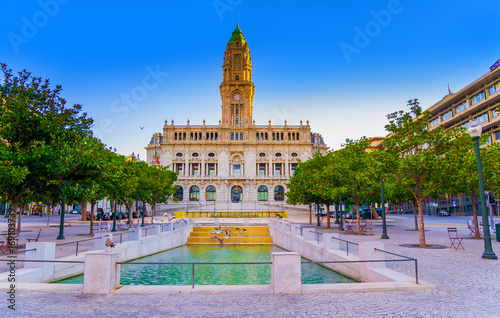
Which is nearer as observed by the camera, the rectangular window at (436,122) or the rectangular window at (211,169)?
the rectangular window at (436,122)

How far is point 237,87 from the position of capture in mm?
90312

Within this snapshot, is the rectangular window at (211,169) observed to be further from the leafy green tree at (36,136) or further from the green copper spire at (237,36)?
the leafy green tree at (36,136)

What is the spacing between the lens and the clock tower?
292ft

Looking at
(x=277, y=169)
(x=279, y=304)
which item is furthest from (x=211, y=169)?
(x=279, y=304)

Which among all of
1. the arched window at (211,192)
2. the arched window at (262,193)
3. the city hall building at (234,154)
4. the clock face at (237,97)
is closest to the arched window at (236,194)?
the city hall building at (234,154)

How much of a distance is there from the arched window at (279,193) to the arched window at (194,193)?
18630 millimetres

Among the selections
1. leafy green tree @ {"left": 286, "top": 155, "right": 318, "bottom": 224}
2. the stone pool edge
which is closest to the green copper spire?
leafy green tree @ {"left": 286, "top": 155, "right": 318, "bottom": 224}

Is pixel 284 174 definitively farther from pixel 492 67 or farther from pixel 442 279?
pixel 442 279

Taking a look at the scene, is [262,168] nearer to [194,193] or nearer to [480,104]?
[194,193]

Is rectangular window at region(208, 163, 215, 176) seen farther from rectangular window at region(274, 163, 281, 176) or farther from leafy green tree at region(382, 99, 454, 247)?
leafy green tree at region(382, 99, 454, 247)

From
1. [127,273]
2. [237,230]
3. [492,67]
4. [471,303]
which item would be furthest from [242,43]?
[471,303]

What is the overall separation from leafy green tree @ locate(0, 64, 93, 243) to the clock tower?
227 feet

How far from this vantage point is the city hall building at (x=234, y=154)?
83188 millimetres

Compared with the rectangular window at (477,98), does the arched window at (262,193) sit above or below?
below
